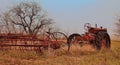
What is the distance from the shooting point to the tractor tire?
57.5 ft

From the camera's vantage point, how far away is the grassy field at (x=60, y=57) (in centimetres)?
1223

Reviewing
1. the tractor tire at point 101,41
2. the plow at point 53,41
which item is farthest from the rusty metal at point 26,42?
the tractor tire at point 101,41

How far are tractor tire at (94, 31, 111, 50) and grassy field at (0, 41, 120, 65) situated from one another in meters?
0.40

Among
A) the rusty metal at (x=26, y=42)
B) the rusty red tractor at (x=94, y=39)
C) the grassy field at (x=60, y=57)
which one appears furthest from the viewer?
the rusty red tractor at (x=94, y=39)

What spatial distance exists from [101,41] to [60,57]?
168 inches

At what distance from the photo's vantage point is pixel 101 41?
17812 millimetres

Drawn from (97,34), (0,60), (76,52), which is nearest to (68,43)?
(76,52)

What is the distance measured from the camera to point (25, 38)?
16344mm

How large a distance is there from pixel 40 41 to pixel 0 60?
3.75m

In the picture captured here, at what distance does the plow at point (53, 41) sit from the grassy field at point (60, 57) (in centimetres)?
37

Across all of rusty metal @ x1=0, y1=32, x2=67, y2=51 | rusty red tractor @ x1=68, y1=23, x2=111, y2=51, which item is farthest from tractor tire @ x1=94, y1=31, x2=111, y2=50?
rusty metal @ x1=0, y1=32, x2=67, y2=51

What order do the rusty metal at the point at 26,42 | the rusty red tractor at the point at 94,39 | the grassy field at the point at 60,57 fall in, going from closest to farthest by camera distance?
the grassy field at the point at 60,57 → the rusty metal at the point at 26,42 → the rusty red tractor at the point at 94,39

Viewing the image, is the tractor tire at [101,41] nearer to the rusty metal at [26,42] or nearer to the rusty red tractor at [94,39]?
the rusty red tractor at [94,39]

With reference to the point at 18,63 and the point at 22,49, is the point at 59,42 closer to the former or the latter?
the point at 22,49
